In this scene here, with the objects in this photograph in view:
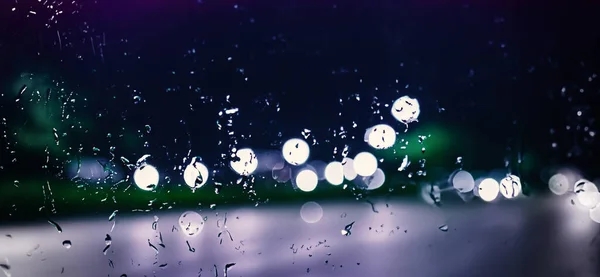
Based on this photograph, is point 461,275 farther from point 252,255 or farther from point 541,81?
point 252,255

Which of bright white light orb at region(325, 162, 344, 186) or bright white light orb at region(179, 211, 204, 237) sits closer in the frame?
bright white light orb at region(179, 211, 204, 237)

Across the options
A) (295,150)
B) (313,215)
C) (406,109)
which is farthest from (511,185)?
(313,215)

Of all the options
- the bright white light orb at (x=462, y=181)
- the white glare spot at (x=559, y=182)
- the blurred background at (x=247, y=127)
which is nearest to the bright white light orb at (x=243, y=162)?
the blurred background at (x=247, y=127)

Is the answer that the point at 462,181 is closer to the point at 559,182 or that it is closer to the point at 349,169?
the point at 559,182

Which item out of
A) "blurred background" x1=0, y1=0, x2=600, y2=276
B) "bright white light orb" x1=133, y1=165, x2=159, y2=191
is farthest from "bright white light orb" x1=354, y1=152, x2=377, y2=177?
"bright white light orb" x1=133, y1=165, x2=159, y2=191

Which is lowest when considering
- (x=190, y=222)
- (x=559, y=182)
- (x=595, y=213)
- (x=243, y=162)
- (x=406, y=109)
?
(x=595, y=213)

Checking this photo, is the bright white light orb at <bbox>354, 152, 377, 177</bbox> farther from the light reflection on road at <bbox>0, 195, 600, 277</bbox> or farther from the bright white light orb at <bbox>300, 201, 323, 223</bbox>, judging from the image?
the bright white light orb at <bbox>300, 201, 323, 223</bbox>
